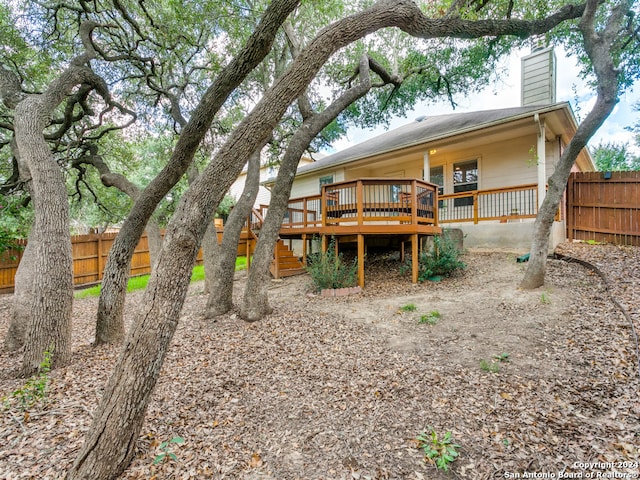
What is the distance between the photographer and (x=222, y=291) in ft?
18.1

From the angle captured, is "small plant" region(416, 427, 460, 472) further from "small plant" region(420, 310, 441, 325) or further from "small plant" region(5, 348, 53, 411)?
"small plant" region(5, 348, 53, 411)

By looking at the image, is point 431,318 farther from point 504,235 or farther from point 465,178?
point 465,178

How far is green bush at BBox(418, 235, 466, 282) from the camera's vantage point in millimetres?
7258

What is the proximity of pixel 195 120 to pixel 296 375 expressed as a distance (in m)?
2.89

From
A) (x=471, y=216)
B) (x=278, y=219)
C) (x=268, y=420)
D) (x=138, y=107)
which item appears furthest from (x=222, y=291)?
(x=471, y=216)

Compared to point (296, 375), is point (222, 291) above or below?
above

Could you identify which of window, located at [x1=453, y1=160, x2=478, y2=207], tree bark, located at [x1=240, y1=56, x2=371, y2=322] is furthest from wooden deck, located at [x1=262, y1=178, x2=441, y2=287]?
Answer: window, located at [x1=453, y1=160, x2=478, y2=207]

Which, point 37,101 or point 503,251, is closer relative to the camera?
point 37,101

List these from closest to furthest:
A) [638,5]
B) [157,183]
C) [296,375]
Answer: [296,375]
[157,183]
[638,5]

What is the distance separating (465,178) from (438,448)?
9.94 m

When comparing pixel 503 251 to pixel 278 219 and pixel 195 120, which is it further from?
pixel 195 120

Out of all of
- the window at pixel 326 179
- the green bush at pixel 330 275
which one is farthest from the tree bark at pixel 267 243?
the window at pixel 326 179

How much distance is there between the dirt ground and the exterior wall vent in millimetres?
6785

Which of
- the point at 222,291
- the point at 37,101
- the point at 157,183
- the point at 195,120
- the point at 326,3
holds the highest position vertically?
the point at 326,3
